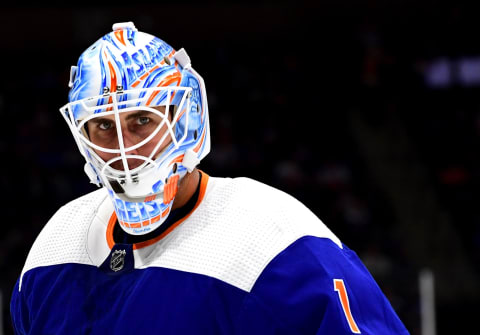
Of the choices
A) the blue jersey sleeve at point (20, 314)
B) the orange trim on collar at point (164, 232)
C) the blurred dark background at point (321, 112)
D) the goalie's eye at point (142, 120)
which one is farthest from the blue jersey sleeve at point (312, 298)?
the blurred dark background at point (321, 112)

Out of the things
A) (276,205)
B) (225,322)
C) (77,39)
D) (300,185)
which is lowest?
(300,185)

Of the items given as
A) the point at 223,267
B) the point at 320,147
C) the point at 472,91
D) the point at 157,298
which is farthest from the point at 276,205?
the point at 472,91

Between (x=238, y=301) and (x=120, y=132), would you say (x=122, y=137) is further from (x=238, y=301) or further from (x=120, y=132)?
(x=238, y=301)

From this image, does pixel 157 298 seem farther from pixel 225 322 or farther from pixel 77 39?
pixel 77 39

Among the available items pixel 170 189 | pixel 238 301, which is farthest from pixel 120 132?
pixel 238 301

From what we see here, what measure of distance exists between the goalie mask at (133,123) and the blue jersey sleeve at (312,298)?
0.26 meters

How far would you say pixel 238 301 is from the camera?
55.6 inches

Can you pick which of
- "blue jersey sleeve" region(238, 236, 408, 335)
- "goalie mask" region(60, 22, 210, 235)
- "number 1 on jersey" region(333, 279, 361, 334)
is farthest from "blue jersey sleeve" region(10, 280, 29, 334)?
"number 1 on jersey" region(333, 279, 361, 334)

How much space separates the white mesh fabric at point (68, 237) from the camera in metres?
1.67

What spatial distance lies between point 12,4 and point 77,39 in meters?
0.77

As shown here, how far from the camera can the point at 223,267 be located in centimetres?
145

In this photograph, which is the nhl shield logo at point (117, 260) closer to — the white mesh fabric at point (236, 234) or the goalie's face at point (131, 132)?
the white mesh fabric at point (236, 234)

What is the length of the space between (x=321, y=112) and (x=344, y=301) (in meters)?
6.41

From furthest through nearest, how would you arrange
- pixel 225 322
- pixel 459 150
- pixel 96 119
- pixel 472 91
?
pixel 472 91 < pixel 459 150 < pixel 96 119 < pixel 225 322
